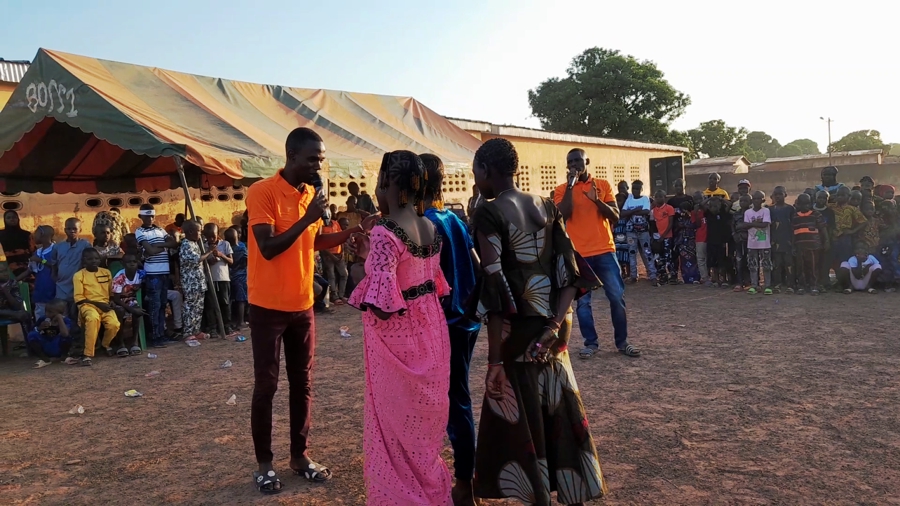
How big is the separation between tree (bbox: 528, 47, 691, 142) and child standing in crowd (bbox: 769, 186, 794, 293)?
27.3m

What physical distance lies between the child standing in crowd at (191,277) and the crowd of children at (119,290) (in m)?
0.01

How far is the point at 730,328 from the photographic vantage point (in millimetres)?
7340

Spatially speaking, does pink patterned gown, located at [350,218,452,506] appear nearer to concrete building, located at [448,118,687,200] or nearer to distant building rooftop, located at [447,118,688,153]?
concrete building, located at [448,118,687,200]

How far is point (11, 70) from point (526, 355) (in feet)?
34.0

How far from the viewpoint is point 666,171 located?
19766 mm

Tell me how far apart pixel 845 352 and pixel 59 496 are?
641cm

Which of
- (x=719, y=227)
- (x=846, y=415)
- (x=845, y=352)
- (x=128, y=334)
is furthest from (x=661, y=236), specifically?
(x=128, y=334)

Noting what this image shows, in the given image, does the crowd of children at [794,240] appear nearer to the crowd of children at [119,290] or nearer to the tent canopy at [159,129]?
the tent canopy at [159,129]

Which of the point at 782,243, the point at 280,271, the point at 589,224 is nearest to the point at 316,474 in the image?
the point at 280,271

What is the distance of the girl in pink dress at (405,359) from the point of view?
2.80 meters

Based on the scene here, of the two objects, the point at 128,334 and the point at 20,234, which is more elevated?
the point at 20,234

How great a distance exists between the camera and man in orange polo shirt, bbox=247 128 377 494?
3.35m

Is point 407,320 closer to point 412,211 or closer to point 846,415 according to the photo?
point 412,211

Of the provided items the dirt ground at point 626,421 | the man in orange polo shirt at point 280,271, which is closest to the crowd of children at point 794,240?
the dirt ground at point 626,421
